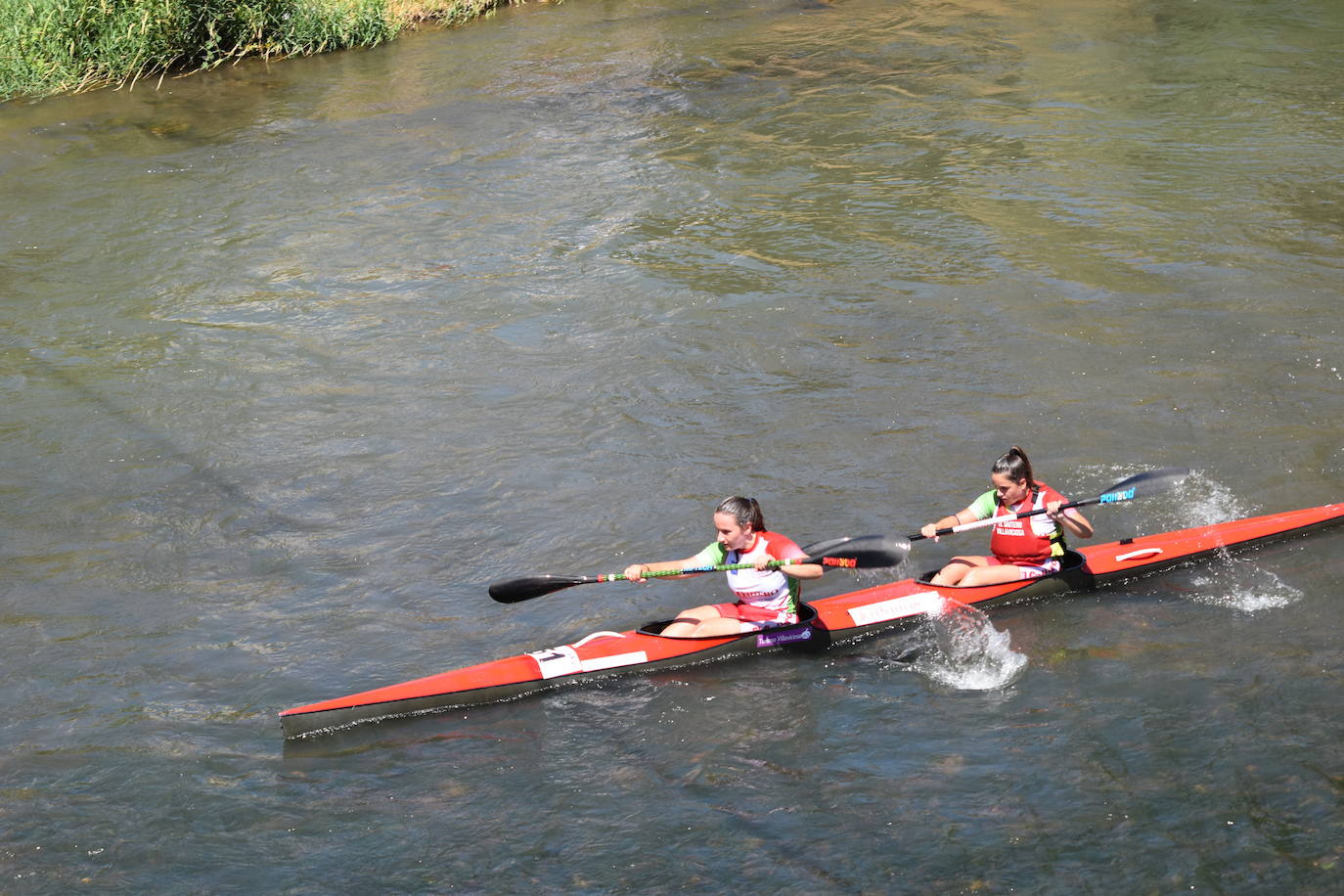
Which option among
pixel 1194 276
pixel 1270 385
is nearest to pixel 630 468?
pixel 1270 385

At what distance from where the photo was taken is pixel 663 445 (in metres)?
9.52

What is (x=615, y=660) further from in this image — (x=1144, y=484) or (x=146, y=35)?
(x=146, y=35)

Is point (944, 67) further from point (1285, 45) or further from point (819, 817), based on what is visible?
point (819, 817)

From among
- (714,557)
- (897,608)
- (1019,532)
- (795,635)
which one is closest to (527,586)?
(714,557)

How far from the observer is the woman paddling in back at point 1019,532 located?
24.4 ft

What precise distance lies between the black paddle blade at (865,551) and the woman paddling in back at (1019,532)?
29 cm

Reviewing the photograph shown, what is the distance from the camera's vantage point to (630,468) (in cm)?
924

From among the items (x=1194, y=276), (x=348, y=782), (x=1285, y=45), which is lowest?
(x=348, y=782)

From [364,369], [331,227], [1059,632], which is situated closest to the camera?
[1059,632]

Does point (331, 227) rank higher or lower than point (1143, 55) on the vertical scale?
lower

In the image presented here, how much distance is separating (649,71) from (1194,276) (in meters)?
9.89

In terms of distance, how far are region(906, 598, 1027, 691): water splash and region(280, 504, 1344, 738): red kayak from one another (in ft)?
0.29

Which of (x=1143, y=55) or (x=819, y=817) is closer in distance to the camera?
(x=819, y=817)

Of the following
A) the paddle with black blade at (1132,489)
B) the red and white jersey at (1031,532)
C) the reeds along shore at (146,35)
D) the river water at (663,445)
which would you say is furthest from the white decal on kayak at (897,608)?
the reeds along shore at (146,35)
